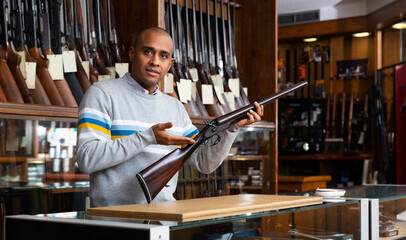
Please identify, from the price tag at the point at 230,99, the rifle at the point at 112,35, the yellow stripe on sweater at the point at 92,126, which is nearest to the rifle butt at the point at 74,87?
the rifle at the point at 112,35

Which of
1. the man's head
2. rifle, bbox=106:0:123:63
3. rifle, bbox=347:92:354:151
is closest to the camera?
the man's head

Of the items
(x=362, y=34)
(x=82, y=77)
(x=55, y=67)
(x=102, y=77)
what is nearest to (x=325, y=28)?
(x=362, y=34)

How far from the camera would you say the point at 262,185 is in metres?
3.97

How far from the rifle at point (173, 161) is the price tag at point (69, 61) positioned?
1025 millimetres

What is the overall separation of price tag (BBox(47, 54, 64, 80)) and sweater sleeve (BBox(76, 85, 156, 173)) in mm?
786

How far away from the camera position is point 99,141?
1.89 meters

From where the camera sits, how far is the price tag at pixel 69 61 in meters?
2.82

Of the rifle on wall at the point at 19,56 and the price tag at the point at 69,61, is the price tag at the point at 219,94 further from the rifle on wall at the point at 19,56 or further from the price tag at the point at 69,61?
the rifle on wall at the point at 19,56

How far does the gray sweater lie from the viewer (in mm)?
1874

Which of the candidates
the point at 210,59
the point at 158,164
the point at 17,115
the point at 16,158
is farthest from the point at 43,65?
the point at 210,59

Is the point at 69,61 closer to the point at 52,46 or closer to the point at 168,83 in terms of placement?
the point at 52,46

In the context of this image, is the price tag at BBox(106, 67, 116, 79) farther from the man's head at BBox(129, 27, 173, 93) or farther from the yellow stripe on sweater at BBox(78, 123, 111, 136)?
the yellow stripe on sweater at BBox(78, 123, 111, 136)

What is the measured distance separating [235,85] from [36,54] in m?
1.60

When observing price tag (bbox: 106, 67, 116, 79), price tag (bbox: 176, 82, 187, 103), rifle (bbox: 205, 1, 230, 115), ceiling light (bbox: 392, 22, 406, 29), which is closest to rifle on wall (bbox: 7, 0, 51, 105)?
price tag (bbox: 106, 67, 116, 79)
